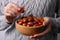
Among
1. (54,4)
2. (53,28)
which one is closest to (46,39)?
(53,28)

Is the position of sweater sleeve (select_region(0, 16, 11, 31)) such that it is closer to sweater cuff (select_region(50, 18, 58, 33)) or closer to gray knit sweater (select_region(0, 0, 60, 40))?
gray knit sweater (select_region(0, 0, 60, 40))

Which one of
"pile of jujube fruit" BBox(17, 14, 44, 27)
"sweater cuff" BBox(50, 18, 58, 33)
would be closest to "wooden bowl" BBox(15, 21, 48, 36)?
"pile of jujube fruit" BBox(17, 14, 44, 27)

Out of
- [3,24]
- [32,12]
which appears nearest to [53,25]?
[32,12]

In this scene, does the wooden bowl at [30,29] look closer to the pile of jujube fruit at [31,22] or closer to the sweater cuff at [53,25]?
the pile of jujube fruit at [31,22]

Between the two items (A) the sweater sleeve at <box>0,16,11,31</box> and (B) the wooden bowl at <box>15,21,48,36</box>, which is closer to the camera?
(B) the wooden bowl at <box>15,21,48,36</box>

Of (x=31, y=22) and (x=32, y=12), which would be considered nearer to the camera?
(x=31, y=22)

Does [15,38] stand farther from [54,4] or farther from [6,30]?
[54,4]

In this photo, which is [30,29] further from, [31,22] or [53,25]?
[53,25]

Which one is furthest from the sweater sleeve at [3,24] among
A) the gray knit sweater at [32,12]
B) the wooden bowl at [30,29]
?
the wooden bowl at [30,29]

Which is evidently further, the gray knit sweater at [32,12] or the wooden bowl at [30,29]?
the gray knit sweater at [32,12]

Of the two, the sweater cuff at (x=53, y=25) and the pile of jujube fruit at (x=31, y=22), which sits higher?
the pile of jujube fruit at (x=31, y=22)

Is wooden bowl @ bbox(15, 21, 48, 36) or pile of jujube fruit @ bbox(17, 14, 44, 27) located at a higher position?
pile of jujube fruit @ bbox(17, 14, 44, 27)
